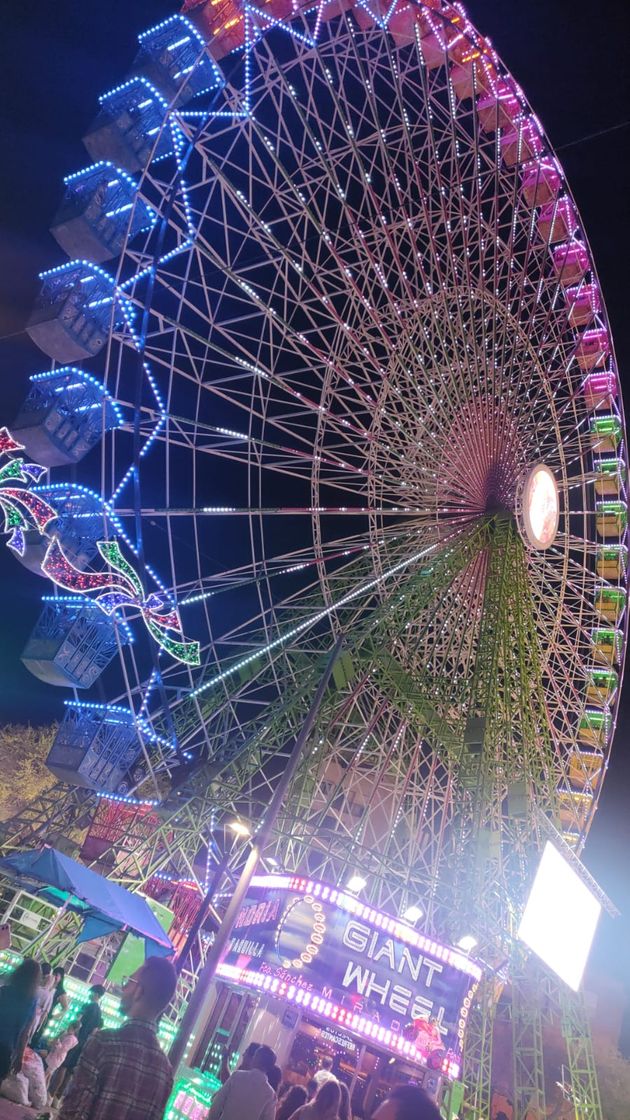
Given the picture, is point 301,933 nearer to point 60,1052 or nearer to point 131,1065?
point 60,1052

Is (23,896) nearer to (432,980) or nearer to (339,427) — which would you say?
(432,980)

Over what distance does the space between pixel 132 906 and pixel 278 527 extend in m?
21.5

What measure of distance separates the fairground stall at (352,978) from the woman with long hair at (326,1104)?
910 cm

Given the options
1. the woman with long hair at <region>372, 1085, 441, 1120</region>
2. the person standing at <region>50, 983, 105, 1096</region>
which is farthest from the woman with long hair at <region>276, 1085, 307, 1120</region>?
the woman with long hair at <region>372, 1085, 441, 1120</region>

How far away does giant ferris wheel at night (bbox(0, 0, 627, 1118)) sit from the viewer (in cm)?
1448

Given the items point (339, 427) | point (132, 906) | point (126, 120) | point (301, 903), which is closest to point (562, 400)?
point (339, 427)

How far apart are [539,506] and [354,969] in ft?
33.8

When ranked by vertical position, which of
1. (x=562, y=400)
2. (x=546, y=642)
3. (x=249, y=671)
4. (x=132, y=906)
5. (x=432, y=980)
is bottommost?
(x=132, y=906)

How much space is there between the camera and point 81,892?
11.1m

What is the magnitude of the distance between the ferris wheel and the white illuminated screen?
1.21 meters

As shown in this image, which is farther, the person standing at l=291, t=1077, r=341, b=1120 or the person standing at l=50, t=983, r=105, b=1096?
the person standing at l=50, t=983, r=105, b=1096

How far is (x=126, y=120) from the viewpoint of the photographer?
14500mm

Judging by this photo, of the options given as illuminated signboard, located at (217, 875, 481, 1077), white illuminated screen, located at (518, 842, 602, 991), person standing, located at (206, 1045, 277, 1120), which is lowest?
person standing, located at (206, 1045, 277, 1120)

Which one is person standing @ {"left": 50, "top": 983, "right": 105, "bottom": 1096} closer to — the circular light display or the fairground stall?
the fairground stall
